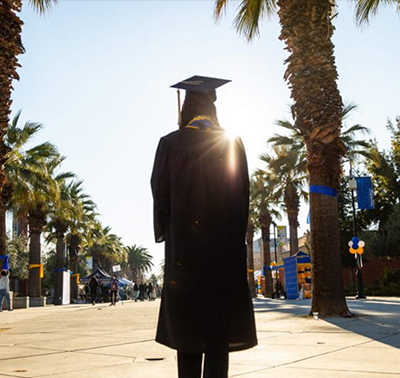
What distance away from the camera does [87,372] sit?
4531 mm

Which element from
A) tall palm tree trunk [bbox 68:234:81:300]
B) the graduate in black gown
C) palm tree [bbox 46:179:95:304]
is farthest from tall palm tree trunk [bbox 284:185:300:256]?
the graduate in black gown

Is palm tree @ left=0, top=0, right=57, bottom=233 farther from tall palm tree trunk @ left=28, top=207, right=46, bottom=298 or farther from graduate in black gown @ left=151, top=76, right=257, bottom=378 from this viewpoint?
tall palm tree trunk @ left=28, top=207, right=46, bottom=298

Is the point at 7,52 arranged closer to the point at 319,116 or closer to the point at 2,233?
the point at 319,116

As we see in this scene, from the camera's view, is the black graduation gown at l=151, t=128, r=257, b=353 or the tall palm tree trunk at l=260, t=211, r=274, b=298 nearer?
the black graduation gown at l=151, t=128, r=257, b=353

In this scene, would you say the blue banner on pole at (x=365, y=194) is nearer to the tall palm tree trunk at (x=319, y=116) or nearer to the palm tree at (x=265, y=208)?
the palm tree at (x=265, y=208)

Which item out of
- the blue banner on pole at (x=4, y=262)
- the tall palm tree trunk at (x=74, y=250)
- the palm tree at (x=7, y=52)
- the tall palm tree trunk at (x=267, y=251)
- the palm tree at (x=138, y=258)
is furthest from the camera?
the palm tree at (x=138, y=258)

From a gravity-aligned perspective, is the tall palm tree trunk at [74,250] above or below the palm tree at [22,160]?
below

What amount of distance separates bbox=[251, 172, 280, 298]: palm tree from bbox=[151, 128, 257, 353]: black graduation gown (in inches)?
1214

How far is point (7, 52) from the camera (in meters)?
12.8

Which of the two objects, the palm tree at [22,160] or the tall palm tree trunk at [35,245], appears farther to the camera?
the tall palm tree trunk at [35,245]

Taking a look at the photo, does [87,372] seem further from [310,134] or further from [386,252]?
[386,252]

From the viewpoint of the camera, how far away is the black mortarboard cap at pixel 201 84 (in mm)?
3133

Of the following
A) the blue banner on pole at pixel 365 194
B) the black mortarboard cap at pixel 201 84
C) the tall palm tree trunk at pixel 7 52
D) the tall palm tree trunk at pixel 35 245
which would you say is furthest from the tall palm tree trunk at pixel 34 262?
the black mortarboard cap at pixel 201 84

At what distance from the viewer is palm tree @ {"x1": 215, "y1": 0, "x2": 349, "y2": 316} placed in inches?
414
